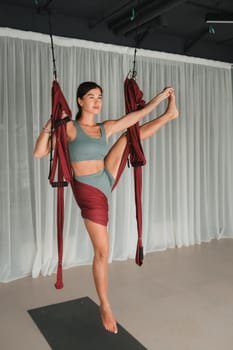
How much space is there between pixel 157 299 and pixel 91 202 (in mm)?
1527

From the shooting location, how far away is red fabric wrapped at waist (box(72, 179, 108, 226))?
1.99 m

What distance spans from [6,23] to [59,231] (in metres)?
2.45

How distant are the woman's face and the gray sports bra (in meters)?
0.13

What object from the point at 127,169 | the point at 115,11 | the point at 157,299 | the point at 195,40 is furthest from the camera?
the point at 195,40

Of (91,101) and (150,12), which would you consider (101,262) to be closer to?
(91,101)

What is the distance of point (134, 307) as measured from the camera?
2.94 metres

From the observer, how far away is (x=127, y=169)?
423 cm

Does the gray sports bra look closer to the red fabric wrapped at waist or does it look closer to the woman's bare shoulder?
the woman's bare shoulder

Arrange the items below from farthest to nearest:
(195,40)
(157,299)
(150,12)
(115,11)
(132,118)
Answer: (195,40) → (115,11) → (150,12) → (157,299) → (132,118)

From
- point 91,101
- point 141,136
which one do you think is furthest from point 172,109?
point 91,101

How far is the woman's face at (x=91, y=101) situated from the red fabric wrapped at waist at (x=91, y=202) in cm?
43

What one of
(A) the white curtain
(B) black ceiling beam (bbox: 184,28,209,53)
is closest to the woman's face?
(A) the white curtain

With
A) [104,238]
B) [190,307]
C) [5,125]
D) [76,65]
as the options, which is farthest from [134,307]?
[76,65]

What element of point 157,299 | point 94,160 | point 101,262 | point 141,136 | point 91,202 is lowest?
point 157,299
